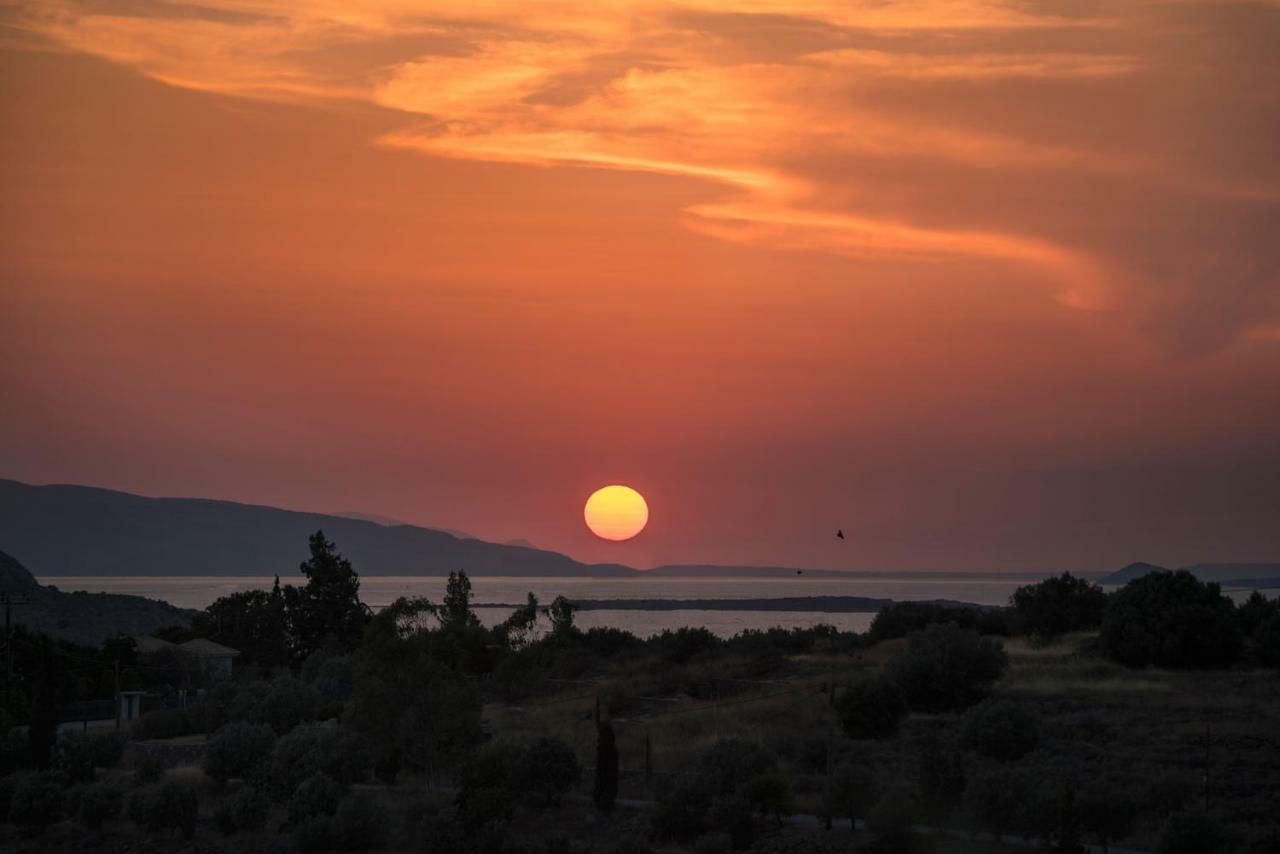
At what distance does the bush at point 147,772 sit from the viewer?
1569 inches

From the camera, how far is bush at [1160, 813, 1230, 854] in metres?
24.2

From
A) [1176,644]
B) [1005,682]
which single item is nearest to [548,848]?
[1005,682]

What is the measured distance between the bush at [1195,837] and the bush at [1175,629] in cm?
2141

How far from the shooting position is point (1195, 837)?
24.3m

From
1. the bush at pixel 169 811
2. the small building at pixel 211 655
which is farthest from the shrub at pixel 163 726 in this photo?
the small building at pixel 211 655

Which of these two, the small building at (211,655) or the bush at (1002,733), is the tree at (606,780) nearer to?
the bush at (1002,733)

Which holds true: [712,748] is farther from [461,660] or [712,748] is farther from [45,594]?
[45,594]

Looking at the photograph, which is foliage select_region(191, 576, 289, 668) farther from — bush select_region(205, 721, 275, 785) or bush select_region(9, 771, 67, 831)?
bush select_region(9, 771, 67, 831)

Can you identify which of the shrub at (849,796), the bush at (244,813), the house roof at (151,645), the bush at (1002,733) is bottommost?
the bush at (244,813)

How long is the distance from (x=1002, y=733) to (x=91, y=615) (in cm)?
9077

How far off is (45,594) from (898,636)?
76.3m

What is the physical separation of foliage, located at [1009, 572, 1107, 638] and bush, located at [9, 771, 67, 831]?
38781mm

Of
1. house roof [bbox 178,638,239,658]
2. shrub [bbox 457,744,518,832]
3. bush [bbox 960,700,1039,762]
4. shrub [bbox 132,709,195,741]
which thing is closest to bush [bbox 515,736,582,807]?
shrub [bbox 457,744,518,832]

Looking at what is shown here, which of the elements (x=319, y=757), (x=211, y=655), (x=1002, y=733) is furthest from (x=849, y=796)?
(x=211, y=655)
